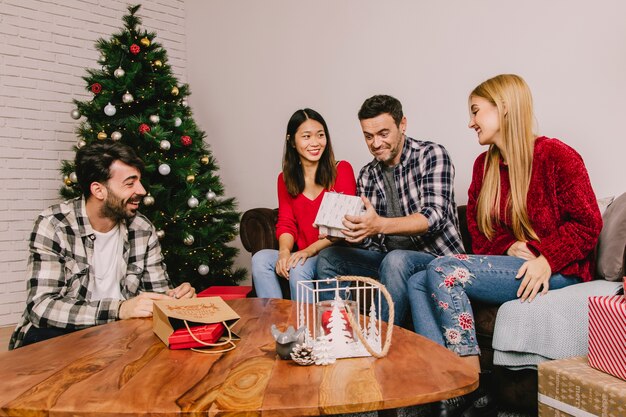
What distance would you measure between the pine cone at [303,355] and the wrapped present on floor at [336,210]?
0.96 metres

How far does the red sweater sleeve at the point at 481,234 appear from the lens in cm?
204

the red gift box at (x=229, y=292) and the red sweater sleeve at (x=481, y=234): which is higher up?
the red sweater sleeve at (x=481, y=234)

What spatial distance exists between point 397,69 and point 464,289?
1.86 metres

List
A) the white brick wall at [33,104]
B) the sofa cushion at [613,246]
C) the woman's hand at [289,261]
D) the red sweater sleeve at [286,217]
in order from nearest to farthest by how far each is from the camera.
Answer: the sofa cushion at [613,246], the woman's hand at [289,261], the red sweater sleeve at [286,217], the white brick wall at [33,104]

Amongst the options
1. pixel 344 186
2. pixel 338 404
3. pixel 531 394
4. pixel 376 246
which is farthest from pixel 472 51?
pixel 338 404

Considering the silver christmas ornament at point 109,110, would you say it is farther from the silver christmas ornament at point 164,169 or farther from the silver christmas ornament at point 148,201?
the silver christmas ornament at point 148,201

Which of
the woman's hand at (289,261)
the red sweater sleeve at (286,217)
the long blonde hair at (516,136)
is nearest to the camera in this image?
the long blonde hair at (516,136)

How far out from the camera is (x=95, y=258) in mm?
2012

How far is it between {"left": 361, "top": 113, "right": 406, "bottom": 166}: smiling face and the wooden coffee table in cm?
115

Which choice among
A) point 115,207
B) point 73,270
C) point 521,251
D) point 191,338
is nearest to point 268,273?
point 115,207

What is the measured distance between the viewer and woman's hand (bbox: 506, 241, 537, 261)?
1910 millimetres

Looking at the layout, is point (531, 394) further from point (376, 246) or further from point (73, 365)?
point (73, 365)

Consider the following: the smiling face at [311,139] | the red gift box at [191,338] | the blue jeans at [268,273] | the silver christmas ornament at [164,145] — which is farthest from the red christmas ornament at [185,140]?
the red gift box at [191,338]

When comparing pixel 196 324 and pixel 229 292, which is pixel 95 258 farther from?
pixel 229 292
